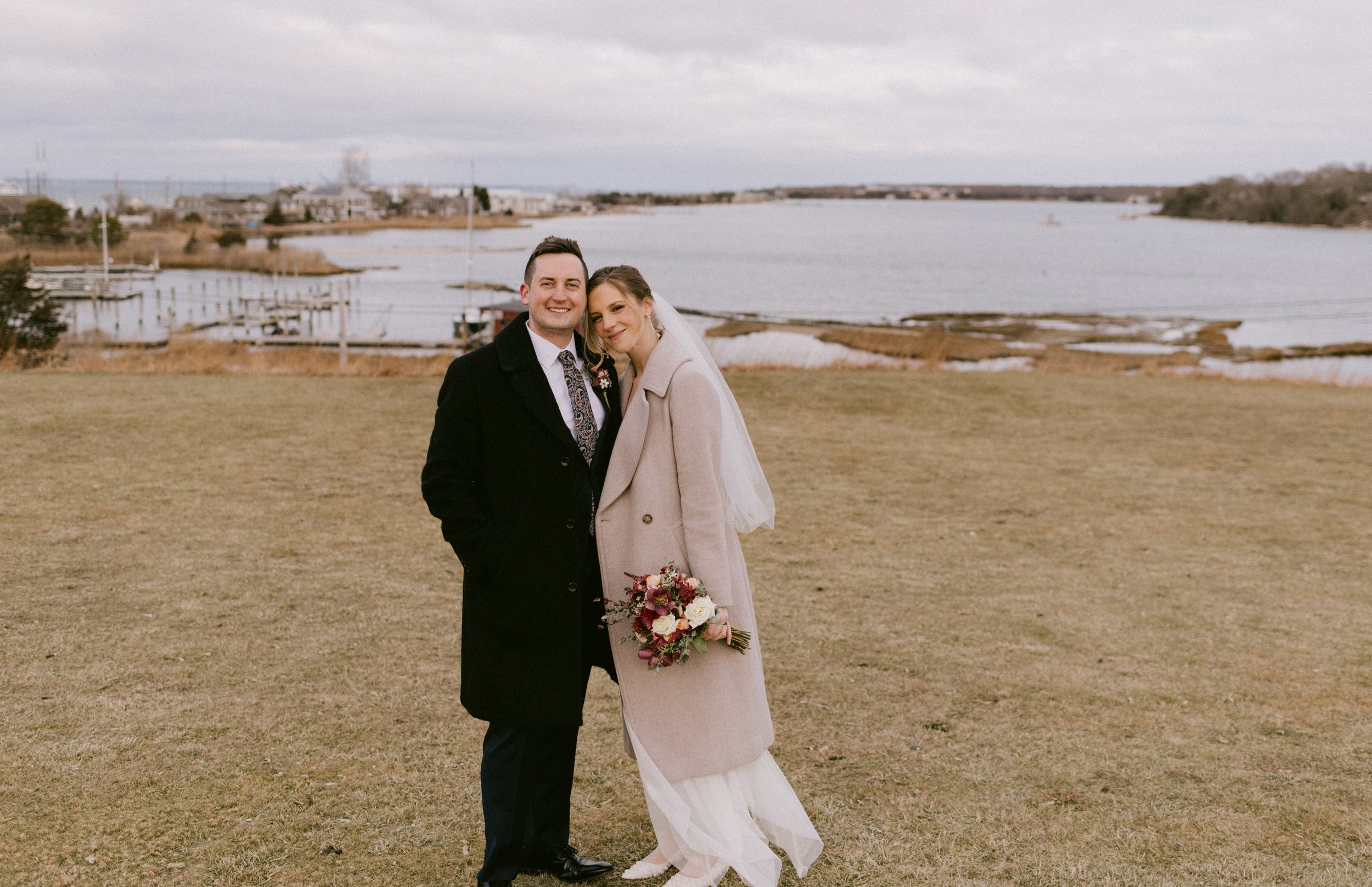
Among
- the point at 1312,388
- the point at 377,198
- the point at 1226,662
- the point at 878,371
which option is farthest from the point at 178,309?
the point at 377,198

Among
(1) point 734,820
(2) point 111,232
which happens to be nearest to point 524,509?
(1) point 734,820

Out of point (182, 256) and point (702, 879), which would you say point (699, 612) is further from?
point (182, 256)

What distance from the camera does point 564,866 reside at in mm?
3299

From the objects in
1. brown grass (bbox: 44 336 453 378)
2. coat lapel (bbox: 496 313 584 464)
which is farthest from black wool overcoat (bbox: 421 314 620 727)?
→ brown grass (bbox: 44 336 453 378)

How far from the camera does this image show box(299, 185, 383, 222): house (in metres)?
160

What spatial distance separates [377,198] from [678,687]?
182 metres

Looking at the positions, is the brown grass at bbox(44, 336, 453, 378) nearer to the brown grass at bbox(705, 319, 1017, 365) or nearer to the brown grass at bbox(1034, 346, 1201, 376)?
the brown grass at bbox(1034, 346, 1201, 376)

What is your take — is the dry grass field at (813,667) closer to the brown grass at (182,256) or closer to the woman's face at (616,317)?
the woman's face at (616,317)

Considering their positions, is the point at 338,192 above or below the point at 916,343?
above

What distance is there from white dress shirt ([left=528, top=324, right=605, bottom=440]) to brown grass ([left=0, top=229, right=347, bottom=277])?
8065 cm

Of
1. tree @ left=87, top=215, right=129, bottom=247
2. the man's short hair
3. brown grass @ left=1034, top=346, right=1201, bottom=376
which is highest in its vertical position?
tree @ left=87, top=215, right=129, bottom=247

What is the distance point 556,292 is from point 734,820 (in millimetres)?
1704

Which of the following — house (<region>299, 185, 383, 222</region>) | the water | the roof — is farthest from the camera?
the roof

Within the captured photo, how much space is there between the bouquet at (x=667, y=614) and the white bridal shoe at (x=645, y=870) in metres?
0.86
